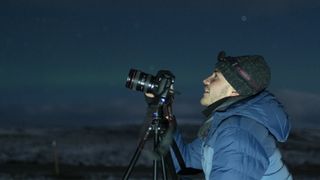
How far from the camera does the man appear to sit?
248cm

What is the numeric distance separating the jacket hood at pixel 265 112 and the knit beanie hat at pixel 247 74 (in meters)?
0.06

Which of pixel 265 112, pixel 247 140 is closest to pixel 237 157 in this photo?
pixel 247 140

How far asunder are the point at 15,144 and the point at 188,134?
567 inches

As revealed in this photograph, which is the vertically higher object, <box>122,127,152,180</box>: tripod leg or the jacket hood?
the jacket hood

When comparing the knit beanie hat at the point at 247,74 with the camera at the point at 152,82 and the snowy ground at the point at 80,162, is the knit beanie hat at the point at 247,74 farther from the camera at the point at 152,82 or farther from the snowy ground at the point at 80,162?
the snowy ground at the point at 80,162

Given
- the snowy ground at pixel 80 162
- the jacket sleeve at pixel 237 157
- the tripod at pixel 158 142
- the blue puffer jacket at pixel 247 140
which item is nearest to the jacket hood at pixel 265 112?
the blue puffer jacket at pixel 247 140

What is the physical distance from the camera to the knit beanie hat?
0.91 m

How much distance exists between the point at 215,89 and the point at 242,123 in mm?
438

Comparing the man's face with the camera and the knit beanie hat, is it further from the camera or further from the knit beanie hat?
the camera

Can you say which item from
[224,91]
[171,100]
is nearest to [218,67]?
[224,91]

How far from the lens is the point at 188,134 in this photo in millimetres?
34969

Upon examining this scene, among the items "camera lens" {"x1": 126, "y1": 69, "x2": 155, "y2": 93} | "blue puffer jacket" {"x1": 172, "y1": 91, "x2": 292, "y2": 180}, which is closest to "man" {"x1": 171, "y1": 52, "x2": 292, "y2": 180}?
"blue puffer jacket" {"x1": 172, "y1": 91, "x2": 292, "y2": 180}

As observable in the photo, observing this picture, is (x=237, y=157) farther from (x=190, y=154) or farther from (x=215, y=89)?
(x=190, y=154)

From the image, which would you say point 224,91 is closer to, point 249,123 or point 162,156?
point 249,123
